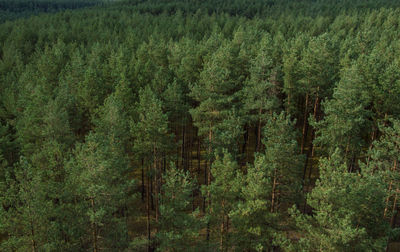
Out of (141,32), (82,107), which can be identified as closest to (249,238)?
(82,107)

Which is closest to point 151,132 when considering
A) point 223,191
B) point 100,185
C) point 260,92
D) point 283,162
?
point 100,185

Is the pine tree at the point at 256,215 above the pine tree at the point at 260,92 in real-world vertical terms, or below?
below

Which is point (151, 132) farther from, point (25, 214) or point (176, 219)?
point (25, 214)

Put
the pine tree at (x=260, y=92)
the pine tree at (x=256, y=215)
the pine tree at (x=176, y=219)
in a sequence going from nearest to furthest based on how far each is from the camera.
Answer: the pine tree at (x=256, y=215) → the pine tree at (x=176, y=219) → the pine tree at (x=260, y=92)

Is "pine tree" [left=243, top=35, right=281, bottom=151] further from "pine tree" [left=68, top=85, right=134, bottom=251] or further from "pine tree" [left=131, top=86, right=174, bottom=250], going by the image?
"pine tree" [left=68, top=85, right=134, bottom=251]

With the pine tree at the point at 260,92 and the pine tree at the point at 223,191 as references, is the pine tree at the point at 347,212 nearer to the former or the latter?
the pine tree at the point at 223,191

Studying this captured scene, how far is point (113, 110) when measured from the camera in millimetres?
25094

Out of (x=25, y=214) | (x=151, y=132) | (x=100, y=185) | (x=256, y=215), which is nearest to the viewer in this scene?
(x=25, y=214)

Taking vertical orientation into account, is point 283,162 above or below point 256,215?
above

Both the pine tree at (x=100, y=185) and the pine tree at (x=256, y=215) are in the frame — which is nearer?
the pine tree at (x=100, y=185)

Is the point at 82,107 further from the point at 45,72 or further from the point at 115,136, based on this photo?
the point at 45,72

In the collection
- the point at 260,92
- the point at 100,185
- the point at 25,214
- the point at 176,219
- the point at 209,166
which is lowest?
the point at 176,219

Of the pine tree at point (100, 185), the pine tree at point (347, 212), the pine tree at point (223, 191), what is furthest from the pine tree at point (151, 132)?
the pine tree at point (347, 212)

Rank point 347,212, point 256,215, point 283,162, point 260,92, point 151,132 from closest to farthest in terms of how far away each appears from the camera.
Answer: point 347,212
point 256,215
point 283,162
point 151,132
point 260,92
